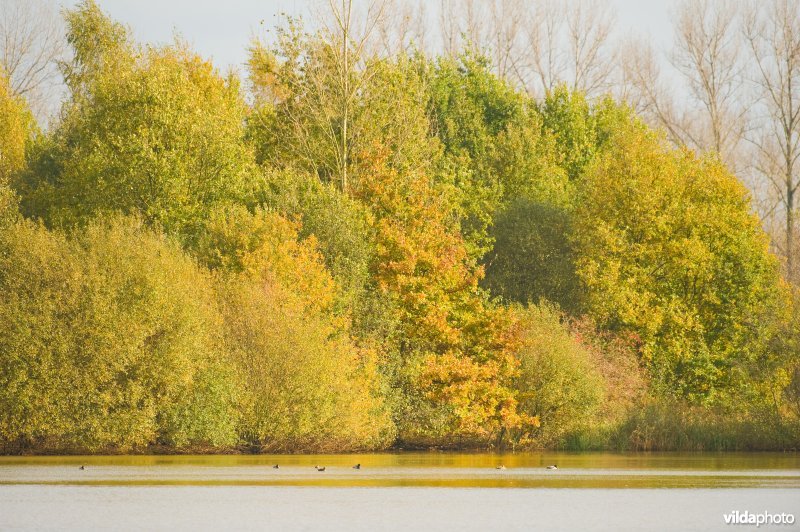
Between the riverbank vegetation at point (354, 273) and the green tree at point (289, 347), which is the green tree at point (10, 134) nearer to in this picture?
the riverbank vegetation at point (354, 273)

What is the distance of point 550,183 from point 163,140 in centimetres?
2272

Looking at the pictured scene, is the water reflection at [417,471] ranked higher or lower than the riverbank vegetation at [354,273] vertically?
lower

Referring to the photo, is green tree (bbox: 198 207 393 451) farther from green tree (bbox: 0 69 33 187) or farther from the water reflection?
green tree (bbox: 0 69 33 187)

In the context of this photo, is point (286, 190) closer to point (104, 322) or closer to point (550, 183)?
point (104, 322)

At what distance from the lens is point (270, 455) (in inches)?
1939

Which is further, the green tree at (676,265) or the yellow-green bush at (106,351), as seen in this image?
the green tree at (676,265)

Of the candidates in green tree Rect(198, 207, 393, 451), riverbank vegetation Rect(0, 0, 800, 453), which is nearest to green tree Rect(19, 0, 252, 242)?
riverbank vegetation Rect(0, 0, 800, 453)

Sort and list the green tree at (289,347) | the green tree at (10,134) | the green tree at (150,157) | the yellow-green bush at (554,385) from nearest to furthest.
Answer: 1. the green tree at (289,347)
2. the yellow-green bush at (554,385)
3. the green tree at (150,157)
4. the green tree at (10,134)

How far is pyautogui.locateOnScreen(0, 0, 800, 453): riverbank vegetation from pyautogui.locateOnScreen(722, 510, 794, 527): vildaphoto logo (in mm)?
25574

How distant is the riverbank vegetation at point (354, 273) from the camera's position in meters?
46.8

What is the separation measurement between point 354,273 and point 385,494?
2577cm

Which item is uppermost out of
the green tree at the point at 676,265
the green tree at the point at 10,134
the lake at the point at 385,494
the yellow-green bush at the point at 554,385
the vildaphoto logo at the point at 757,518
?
the green tree at the point at 10,134

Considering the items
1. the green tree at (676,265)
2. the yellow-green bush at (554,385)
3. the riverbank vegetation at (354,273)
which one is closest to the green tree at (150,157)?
the riverbank vegetation at (354,273)

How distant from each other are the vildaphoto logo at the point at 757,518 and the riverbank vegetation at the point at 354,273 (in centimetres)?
2557
